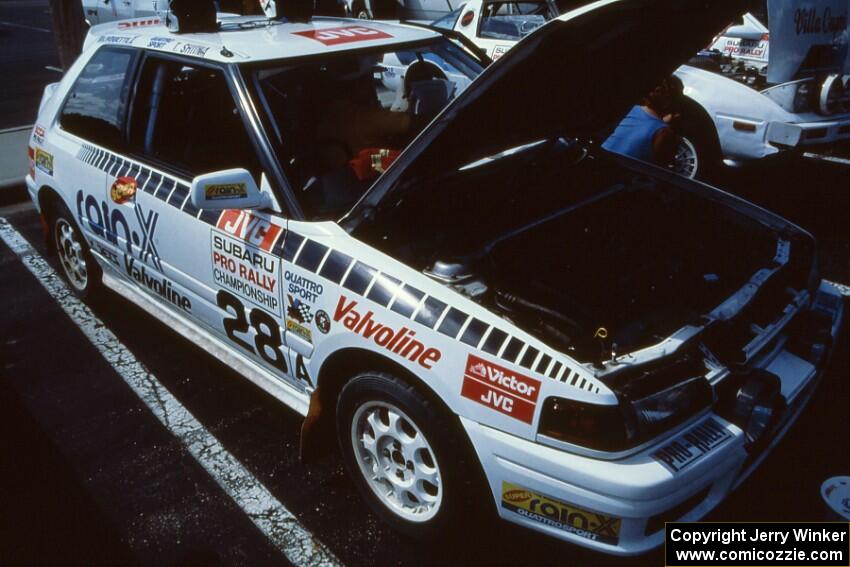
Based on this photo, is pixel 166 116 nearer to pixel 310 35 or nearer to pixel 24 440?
pixel 310 35

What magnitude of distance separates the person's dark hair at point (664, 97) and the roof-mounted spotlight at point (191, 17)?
259 centimetres

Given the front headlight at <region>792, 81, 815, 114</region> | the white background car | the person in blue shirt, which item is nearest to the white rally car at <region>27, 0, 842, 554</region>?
the person in blue shirt

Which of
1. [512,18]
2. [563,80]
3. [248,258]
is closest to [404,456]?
[248,258]

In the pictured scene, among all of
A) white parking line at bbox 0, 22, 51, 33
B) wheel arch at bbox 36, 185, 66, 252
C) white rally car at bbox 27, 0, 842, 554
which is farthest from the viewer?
white parking line at bbox 0, 22, 51, 33

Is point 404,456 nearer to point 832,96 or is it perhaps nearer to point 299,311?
point 299,311

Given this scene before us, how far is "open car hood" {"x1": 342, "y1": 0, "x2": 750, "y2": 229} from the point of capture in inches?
89.4

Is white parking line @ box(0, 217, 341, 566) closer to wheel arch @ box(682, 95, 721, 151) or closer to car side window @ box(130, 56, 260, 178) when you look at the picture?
car side window @ box(130, 56, 260, 178)

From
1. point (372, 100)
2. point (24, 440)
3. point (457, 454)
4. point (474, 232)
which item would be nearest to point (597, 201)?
point (474, 232)

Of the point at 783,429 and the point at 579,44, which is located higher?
the point at 579,44

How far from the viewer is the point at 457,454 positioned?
2.35m

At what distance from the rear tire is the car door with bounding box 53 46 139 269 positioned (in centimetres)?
22

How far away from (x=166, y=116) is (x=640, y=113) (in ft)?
9.22

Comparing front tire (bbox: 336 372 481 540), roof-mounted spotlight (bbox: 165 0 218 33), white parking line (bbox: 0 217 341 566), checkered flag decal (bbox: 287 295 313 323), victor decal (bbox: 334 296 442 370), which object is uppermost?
roof-mounted spotlight (bbox: 165 0 218 33)

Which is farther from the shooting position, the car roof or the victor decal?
the car roof
